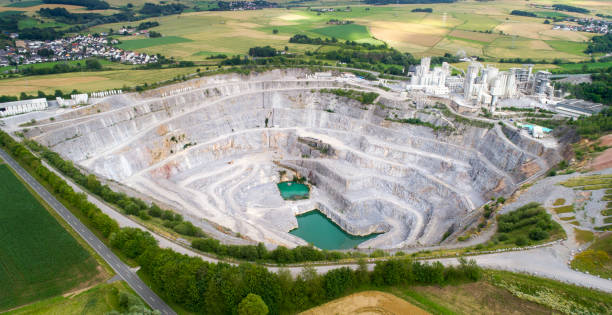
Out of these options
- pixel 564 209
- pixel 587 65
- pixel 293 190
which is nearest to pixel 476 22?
pixel 587 65

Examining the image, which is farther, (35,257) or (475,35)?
(475,35)

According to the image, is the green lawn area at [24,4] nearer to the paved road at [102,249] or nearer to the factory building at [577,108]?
the paved road at [102,249]

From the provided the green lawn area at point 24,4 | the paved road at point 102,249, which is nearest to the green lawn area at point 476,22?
the paved road at point 102,249

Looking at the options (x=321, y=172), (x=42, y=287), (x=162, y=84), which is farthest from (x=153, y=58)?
(x=42, y=287)

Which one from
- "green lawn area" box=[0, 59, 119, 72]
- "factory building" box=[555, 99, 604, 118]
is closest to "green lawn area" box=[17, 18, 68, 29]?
"green lawn area" box=[0, 59, 119, 72]

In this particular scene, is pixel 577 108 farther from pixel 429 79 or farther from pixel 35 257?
pixel 35 257

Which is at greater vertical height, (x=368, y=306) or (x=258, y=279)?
(x=258, y=279)

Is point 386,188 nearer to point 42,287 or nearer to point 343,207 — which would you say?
point 343,207

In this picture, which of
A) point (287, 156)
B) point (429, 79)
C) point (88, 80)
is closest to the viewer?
point (287, 156)
